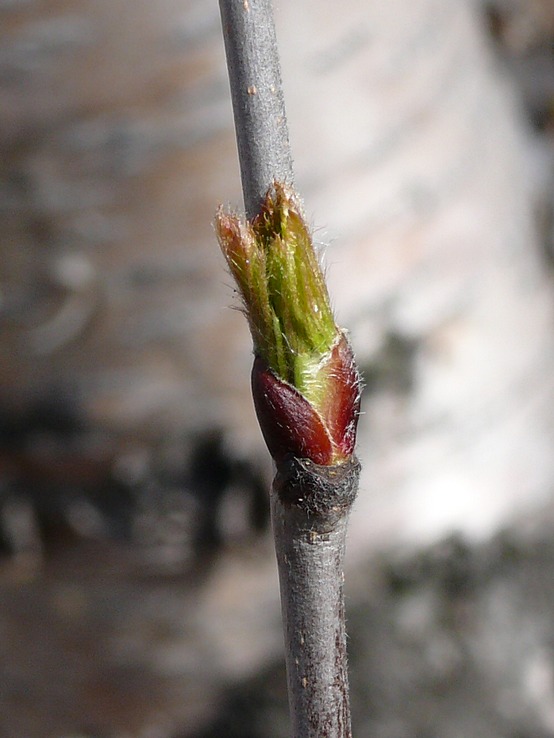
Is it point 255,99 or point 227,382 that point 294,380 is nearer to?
point 255,99

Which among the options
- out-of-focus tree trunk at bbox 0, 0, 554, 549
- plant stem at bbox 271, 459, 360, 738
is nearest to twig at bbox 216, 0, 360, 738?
plant stem at bbox 271, 459, 360, 738

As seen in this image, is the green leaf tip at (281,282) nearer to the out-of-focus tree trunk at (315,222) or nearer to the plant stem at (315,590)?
the plant stem at (315,590)

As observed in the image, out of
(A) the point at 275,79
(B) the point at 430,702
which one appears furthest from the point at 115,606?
(A) the point at 275,79

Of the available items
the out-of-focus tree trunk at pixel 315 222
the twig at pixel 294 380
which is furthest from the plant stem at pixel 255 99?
the out-of-focus tree trunk at pixel 315 222

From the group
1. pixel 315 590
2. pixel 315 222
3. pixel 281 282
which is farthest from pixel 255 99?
pixel 315 222

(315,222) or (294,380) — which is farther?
(315,222)

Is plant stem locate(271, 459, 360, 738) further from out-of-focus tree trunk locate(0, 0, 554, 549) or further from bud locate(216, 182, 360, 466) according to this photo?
out-of-focus tree trunk locate(0, 0, 554, 549)
